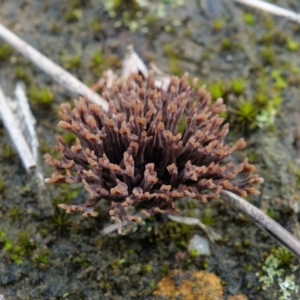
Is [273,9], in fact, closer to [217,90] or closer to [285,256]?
[217,90]

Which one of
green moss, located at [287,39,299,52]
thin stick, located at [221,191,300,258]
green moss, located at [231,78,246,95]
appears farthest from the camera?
green moss, located at [287,39,299,52]

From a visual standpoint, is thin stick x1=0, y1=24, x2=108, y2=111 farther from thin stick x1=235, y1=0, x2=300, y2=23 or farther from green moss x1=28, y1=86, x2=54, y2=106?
thin stick x1=235, y1=0, x2=300, y2=23

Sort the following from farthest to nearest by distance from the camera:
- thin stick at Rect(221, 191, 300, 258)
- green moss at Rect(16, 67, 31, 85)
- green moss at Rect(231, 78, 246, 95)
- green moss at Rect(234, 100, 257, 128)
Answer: green moss at Rect(16, 67, 31, 85)
green moss at Rect(231, 78, 246, 95)
green moss at Rect(234, 100, 257, 128)
thin stick at Rect(221, 191, 300, 258)

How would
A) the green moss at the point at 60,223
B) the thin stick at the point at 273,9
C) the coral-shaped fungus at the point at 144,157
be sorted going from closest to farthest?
the coral-shaped fungus at the point at 144,157 → the green moss at the point at 60,223 → the thin stick at the point at 273,9

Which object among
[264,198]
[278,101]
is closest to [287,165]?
[264,198]

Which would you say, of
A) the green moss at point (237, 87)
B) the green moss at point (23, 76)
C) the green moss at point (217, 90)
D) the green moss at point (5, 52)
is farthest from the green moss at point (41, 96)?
the green moss at point (237, 87)

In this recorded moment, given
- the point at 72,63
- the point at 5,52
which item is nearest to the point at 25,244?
the point at 72,63

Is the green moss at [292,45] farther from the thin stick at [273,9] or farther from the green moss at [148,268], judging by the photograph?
the green moss at [148,268]

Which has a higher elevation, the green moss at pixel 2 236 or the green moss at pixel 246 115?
the green moss at pixel 246 115

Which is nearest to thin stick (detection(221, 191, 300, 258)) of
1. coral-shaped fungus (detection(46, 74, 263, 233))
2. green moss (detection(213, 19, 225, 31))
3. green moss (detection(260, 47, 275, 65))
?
coral-shaped fungus (detection(46, 74, 263, 233))
